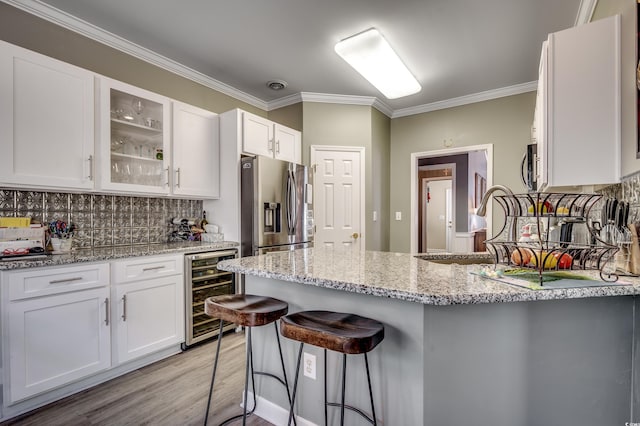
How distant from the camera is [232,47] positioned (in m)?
2.81

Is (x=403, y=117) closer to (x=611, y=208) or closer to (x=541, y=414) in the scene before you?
(x=611, y=208)

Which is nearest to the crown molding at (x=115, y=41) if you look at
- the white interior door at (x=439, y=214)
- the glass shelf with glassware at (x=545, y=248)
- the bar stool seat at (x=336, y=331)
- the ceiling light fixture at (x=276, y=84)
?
the ceiling light fixture at (x=276, y=84)

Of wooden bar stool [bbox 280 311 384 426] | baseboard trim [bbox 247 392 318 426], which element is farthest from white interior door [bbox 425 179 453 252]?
wooden bar stool [bbox 280 311 384 426]

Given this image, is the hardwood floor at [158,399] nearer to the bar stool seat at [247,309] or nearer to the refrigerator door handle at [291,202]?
the bar stool seat at [247,309]

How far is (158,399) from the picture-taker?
1986mm

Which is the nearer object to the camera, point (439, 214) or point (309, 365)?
point (309, 365)

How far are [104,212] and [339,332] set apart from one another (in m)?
2.47

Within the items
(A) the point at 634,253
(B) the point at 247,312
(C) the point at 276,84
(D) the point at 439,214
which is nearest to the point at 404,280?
(B) the point at 247,312

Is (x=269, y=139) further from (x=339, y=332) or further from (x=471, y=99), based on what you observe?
(x=339, y=332)

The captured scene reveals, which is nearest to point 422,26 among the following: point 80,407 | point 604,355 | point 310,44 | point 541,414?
point 310,44

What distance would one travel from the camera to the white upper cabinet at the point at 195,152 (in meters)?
2.92

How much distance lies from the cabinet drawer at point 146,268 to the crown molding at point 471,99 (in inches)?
134

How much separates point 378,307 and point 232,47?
8.46 feet

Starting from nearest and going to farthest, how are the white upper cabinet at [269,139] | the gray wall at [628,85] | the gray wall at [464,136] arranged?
the gray wall at [628,85], the white upper cabinet at [269,139], the gray wall at [464,136]
